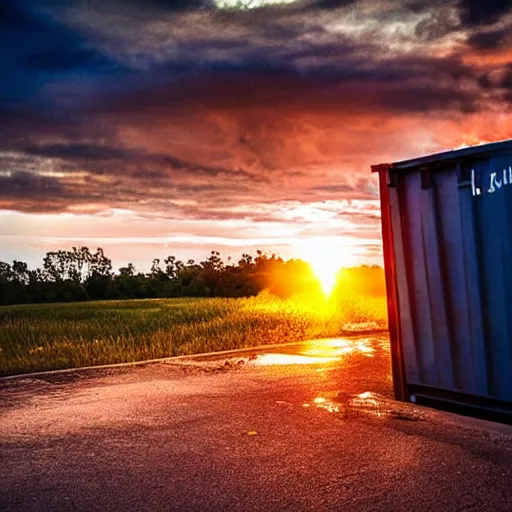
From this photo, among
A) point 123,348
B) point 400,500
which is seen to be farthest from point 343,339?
point 400,500

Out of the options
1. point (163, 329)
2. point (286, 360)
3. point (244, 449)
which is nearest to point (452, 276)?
point (244, 449)

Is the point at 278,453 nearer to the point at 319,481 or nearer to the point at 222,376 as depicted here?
the point at 319,481

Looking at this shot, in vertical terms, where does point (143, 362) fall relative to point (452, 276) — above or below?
below

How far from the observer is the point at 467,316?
320 inches

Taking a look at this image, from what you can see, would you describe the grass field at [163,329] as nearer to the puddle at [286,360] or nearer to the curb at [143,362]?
the curb at [143,362]

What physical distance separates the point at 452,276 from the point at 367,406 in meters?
1.62

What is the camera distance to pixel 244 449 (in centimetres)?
675

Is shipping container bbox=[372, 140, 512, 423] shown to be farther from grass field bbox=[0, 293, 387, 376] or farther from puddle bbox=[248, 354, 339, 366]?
grass field bbox=[0, 293, 387, 376]

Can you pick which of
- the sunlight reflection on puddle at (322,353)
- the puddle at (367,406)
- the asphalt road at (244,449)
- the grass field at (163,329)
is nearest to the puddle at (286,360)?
the sunlight reflection on puddle at (322,353)

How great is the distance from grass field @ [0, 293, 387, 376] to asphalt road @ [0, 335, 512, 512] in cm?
396

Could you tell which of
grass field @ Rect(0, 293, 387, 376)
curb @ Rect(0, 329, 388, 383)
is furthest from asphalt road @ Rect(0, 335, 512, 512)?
grass field @ Rect(0, 293, 387, 376)

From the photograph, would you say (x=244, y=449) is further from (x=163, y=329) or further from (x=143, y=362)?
(x=163, y=329)

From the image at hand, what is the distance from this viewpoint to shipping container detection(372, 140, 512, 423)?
25.4 ft

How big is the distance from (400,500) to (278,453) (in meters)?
1.50
